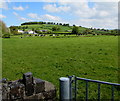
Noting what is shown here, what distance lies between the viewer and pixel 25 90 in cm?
339

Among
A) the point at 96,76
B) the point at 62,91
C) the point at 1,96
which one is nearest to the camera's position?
the point at 1,96

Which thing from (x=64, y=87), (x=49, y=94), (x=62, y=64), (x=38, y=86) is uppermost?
(x=38, y=86)

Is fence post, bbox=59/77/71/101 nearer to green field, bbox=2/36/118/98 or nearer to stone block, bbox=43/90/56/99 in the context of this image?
stone block, bbox=43/90/56/99

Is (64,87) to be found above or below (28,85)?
below

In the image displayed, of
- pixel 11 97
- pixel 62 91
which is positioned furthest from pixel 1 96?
pixel 62 91

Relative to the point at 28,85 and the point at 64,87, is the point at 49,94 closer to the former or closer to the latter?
the point at 64,87

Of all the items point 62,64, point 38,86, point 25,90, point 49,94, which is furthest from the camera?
point 62,64

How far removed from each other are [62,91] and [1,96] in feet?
5.08

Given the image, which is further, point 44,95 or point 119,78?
point 119,78

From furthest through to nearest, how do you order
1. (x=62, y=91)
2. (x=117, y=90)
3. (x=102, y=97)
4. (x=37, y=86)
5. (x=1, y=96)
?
(x=117, y=90)
(x=102, y=97)
(x=62, y=91)
(x=37, y=86)
(x=1, y=96)

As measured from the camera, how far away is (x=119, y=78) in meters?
7.97

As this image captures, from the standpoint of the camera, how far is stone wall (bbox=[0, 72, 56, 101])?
3.24 meters

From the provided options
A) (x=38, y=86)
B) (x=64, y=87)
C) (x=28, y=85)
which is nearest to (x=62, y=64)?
(x=64, y=87)

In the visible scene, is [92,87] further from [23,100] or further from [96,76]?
[23,100]
